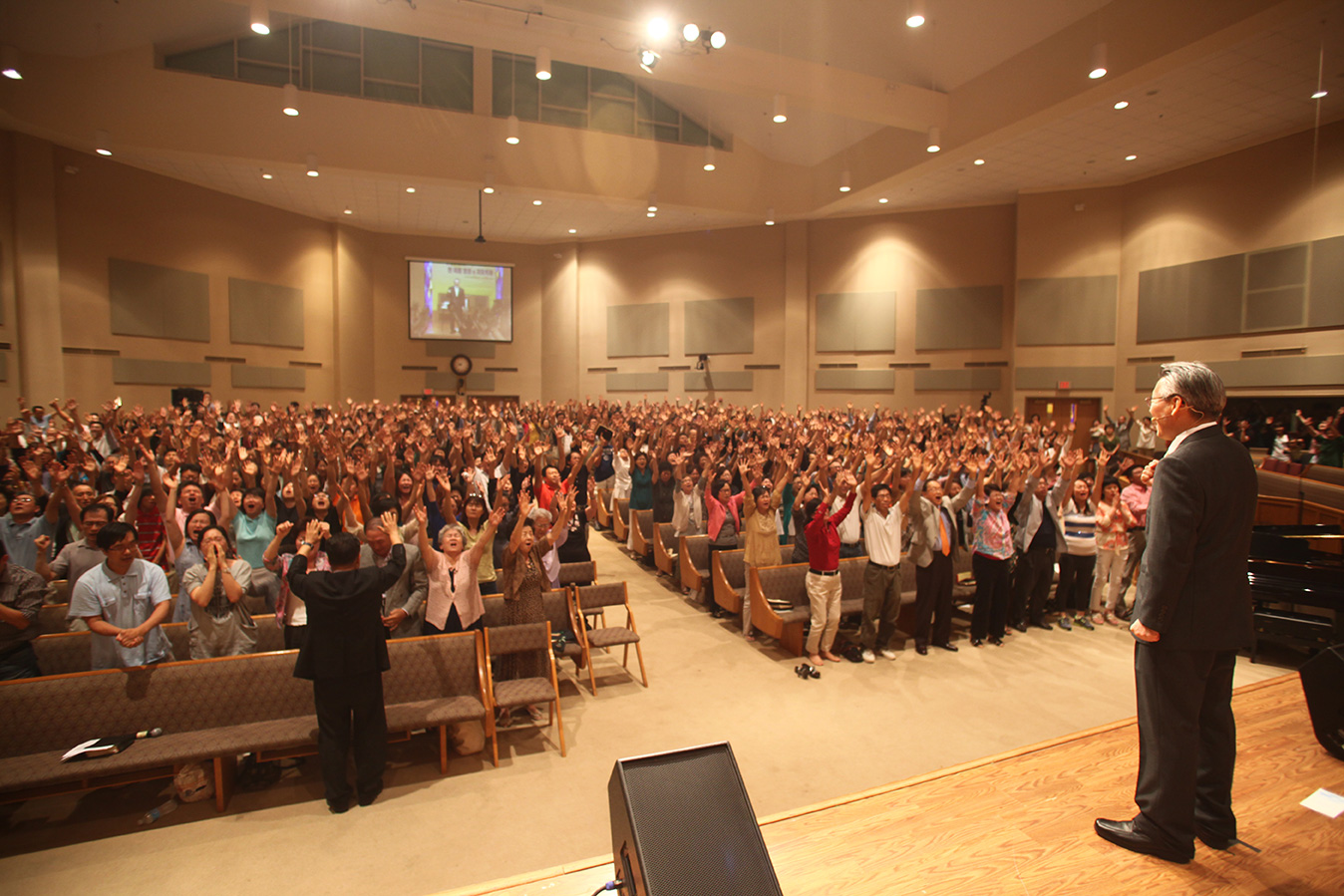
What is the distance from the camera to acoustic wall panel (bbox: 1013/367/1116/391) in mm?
15969

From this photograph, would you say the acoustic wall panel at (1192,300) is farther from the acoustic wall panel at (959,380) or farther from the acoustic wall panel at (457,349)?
the acoustic wall panel at (457,349)

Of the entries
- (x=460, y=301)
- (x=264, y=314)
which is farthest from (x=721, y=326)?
(x=264, y=314)

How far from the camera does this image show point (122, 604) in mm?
3590

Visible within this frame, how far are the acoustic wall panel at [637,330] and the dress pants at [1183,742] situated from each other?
64.9 feet

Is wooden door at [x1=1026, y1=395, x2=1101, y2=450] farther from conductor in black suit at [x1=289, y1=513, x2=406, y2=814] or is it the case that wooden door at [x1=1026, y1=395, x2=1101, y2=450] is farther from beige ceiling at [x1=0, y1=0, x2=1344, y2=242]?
conductor in black suit at [x1=289, y1=513, x2=406, y2=814]

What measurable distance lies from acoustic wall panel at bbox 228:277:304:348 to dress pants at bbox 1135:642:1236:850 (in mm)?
19674

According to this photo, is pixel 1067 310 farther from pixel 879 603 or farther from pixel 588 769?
pixel 588 769

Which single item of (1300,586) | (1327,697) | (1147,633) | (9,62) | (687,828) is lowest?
(1300,586)

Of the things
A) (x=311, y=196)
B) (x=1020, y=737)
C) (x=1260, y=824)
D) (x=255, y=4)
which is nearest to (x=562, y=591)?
(x=1020, y=737)

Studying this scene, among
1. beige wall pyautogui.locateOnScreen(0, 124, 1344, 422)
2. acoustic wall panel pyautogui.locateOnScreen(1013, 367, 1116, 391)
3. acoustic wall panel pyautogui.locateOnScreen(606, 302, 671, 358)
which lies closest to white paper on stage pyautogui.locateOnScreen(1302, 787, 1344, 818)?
beige wall pyautogui.locateOnScreen(0, 124, 1344, 422)

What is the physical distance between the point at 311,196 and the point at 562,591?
15960 mm

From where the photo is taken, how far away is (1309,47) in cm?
941

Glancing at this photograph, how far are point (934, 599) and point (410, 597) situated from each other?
4.42 meters

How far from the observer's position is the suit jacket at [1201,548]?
2.03 m
